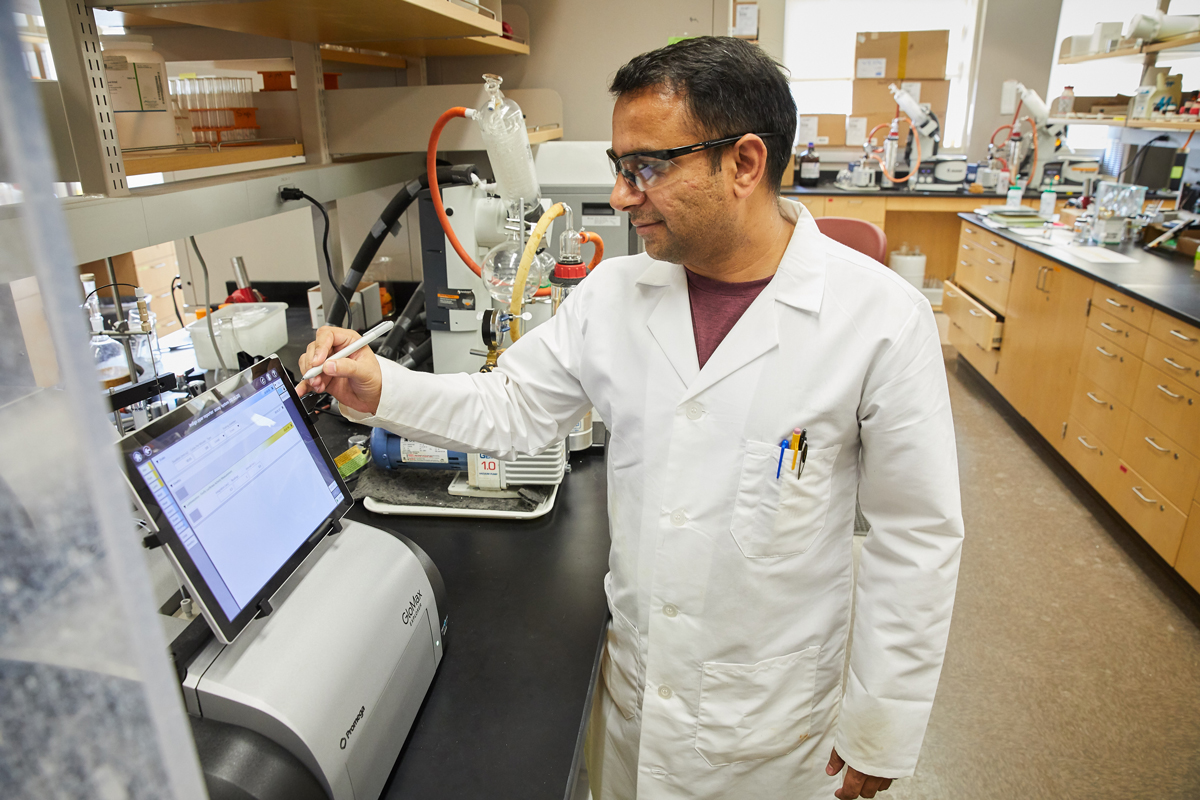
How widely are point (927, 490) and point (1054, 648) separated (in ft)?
5.43

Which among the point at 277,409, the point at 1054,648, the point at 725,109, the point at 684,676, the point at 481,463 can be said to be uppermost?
the point at 725,109

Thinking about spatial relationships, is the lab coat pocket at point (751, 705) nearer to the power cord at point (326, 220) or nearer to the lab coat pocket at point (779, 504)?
the lab coat pocket at point (779, 504)

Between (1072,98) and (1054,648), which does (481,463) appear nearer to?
(1054,648)

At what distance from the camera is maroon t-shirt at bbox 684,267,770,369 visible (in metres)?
1.05

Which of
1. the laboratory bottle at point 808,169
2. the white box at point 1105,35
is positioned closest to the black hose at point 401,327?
the laboratory bottle at point 808,169

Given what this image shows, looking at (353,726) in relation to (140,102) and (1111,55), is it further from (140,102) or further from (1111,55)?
(1111,55)

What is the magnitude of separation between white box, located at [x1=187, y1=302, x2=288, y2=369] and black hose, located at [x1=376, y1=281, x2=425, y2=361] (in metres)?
0.29

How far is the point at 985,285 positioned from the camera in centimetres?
406

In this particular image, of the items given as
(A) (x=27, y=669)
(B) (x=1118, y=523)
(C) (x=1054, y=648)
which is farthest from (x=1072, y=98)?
(A) (x=27, y=669)

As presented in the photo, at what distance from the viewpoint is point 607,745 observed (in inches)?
49.2

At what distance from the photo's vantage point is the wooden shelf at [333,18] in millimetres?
1323

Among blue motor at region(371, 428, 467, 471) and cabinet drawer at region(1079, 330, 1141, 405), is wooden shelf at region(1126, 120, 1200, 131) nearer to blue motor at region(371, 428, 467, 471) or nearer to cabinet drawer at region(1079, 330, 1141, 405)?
cabinet drawer at region(1079, 330, 1141, 405)

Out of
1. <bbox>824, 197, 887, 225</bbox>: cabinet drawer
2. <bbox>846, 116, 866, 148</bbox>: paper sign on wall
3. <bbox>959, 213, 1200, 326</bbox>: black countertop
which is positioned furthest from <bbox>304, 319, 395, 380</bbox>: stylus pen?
<bbox>846, 116, 866, 148</bbox>: paper sign on wall

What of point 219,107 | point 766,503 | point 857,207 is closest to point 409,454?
point 766,503
